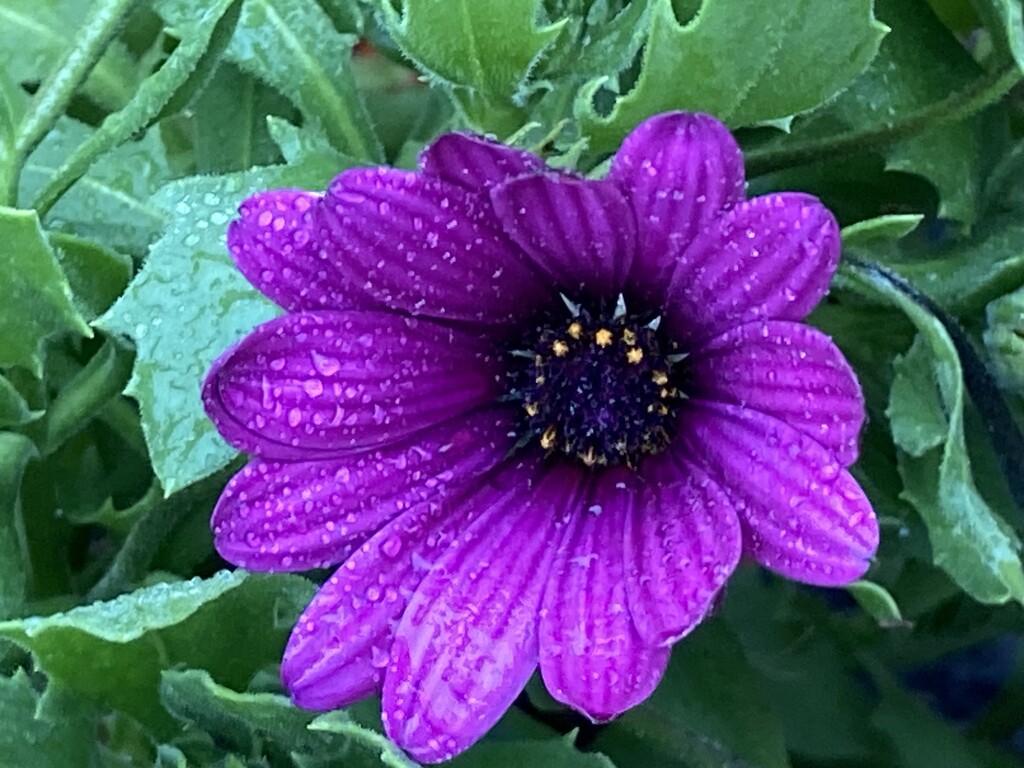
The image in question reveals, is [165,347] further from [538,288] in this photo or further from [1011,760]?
[1011,760]

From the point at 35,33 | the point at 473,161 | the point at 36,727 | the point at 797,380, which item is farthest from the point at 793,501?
the point at 35,33

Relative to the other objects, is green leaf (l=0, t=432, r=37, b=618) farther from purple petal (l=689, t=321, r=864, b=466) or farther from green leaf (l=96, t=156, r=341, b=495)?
purple petal (l=689, t=321, r=864, b=466)

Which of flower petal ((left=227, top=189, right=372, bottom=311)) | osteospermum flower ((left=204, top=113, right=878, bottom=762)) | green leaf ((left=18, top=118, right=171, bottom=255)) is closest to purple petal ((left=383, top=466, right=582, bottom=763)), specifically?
osteospermum flower ((left=204, top=113, right=878, bottom=762))

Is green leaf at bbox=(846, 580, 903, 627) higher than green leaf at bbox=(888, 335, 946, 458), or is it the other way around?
green leaf at bbox=(888, 335, 946, 458)

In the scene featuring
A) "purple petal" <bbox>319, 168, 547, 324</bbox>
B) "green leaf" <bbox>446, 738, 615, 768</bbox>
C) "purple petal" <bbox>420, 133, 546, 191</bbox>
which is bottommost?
"green leaf" <bbox>446, 738, 615, 768</bbox>

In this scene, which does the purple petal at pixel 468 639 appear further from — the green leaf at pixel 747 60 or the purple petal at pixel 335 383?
the green leaf at pixel 747 60

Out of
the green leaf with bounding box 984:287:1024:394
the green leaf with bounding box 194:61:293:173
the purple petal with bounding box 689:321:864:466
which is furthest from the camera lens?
the green leaf with bounding box 194:61:293:173

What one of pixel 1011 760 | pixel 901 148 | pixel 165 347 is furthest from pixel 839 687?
pixel 165 347

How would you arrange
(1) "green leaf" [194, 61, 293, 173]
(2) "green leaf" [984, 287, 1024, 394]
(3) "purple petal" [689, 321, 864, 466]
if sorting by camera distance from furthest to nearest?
(1) "green leaf" [194, 61, 293, 173]
(2) "green leaf" [984, 287, 1024, 394]
(3) "purple petal" [689, 321, 864, 466]
